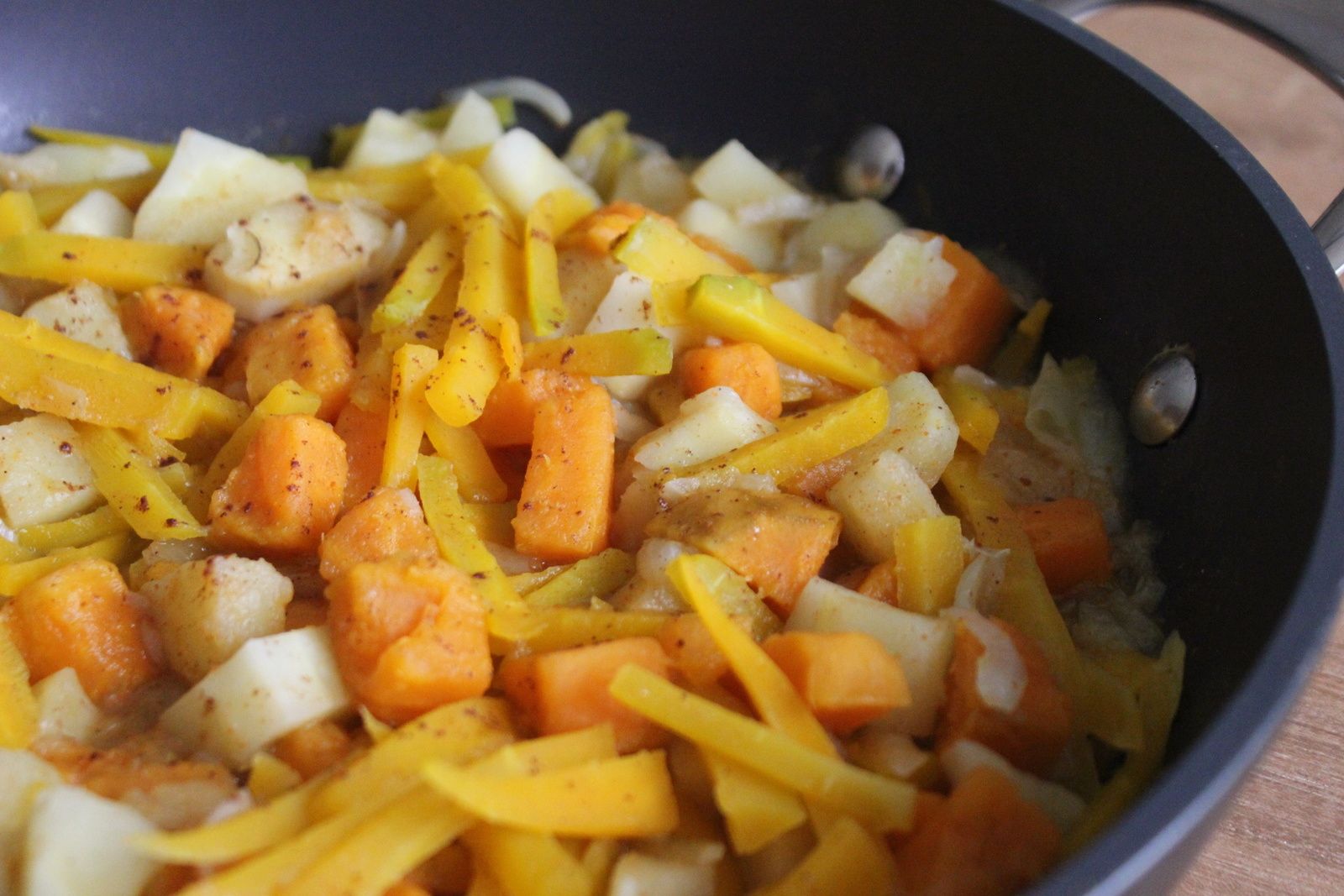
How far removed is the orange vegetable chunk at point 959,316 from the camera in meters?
2.10

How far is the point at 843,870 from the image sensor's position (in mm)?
1239

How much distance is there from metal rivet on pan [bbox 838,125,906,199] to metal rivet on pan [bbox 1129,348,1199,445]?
70 cm

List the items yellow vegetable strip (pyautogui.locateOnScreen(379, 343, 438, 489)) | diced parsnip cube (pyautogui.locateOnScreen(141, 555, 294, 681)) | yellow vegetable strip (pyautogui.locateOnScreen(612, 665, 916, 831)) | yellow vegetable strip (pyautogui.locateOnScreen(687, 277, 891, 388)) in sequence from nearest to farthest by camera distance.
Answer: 1. yellow vegetable strip (pyautogui.locateOnScreen(612, 665, 916, 831))
2. diced parsnip cube (pyautogui.locateOnScreen(141, 555, 294, 681))
3. yellow vegetable strip (pyautogui.locateOnScreen(379, 343, 438, 489))
4. yellow vegetable strip (pyautogui.locateOnScreen(687, 277, 891, 388))

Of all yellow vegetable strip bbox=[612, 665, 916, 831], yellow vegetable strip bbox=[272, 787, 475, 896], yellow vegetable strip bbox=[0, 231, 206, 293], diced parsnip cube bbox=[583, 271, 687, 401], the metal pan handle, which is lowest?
yellow vegetable strip bbox=[272, 787, 475, 896]

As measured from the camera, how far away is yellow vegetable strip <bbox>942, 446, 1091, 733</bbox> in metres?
1.54

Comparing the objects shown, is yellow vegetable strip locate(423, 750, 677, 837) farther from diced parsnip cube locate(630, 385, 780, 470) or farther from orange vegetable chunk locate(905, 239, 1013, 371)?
orange vegetable chunk locate(905, 239, 1013, 371)

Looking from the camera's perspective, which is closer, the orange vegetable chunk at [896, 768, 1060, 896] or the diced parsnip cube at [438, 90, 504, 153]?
the orange vegetable chunk at [896, 768, 1060, 896]

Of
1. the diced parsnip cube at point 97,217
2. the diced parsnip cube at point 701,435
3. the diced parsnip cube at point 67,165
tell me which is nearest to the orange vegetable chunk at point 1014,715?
the diced parsnip cube at point 701,435

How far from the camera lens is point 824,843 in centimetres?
126

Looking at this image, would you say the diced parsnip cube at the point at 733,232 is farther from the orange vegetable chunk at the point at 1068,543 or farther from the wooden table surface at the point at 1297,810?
the wooden table surface at the point at 1297,810

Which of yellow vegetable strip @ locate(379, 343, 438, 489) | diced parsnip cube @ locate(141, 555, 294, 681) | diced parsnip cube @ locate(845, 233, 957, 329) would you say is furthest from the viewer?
diced parsnip cube @ locate(845, 233, 957, 329)

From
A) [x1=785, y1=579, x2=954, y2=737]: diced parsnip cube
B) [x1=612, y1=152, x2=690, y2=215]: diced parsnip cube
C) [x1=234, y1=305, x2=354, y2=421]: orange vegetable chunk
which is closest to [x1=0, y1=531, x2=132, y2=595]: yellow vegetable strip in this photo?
[x1=234, y1=305, x2=354, y2=421]: orange vegetable chunk

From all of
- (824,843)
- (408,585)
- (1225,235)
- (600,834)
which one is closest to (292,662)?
(408,585)

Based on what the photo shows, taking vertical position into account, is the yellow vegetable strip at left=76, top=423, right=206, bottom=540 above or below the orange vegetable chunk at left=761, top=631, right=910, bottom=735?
below
